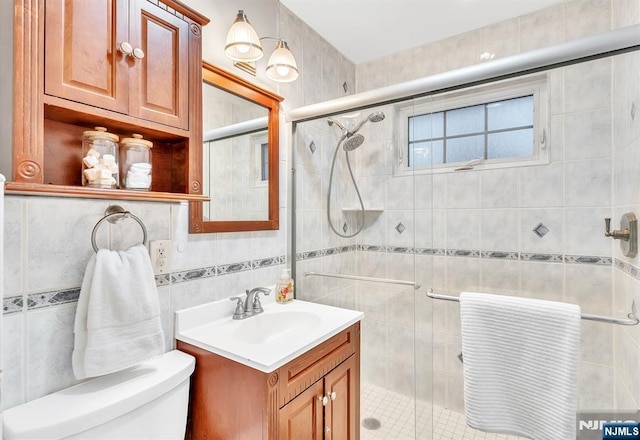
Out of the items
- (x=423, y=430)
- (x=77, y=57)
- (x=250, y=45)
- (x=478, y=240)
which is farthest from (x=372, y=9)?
(x=423, y=430)

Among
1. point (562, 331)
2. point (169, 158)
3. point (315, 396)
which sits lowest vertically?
point (315, 396)

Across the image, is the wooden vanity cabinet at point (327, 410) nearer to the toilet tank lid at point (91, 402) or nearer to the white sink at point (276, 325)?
the white sink at point (276, 325)

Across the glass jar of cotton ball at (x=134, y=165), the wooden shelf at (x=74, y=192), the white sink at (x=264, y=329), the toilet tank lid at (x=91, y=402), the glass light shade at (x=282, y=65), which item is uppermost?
the glass light shade at (x=282, y=65)

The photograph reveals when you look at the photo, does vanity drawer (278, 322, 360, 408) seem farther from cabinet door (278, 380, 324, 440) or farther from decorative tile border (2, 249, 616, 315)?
decorative tile border (2, 249, 616, 315)

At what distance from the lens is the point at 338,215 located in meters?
1.86

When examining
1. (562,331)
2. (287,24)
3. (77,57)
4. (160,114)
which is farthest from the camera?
(287,24)

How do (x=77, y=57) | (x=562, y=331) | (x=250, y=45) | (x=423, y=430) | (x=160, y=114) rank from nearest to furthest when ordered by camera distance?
(x=77, y=57), (x=160, y=114), (x=562, y=331), (x=250, y=45), (x=423, y=430)

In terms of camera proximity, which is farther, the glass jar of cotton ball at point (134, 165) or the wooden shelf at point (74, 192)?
the glass jar of cotton ball at point (134, 165)

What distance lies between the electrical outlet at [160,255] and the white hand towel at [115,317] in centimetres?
13

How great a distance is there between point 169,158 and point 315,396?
1.10 m

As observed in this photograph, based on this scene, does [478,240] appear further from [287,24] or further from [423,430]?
[287,24]

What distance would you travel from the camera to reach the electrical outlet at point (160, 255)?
1168mm

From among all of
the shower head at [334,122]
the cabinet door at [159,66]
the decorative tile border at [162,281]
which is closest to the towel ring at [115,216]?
the decorative tile border at [162,281]

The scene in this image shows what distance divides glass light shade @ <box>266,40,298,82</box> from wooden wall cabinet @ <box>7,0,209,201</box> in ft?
1.46
